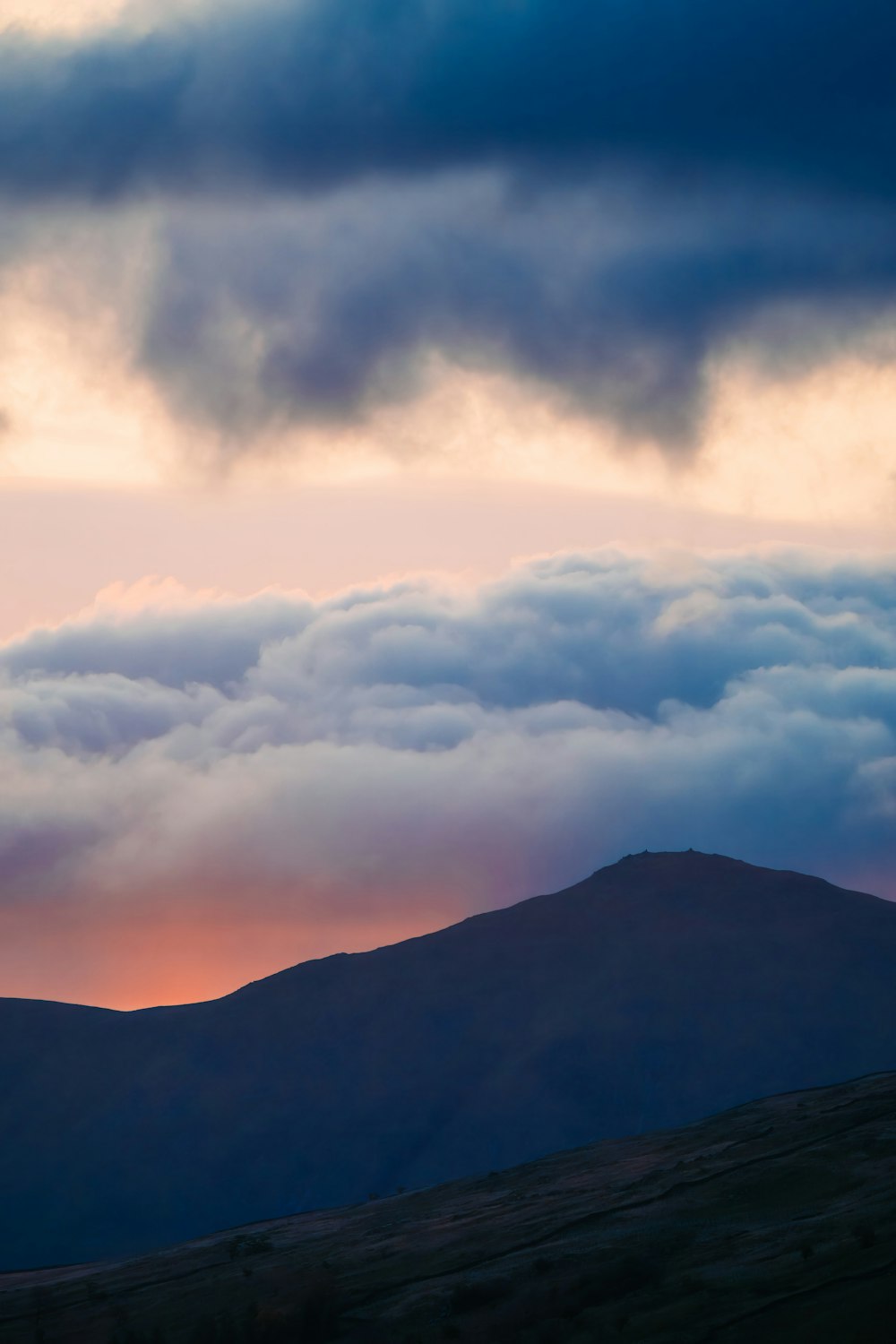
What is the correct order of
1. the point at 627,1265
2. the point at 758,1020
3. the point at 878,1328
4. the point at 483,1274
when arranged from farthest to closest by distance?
1. the point at 758,1020
2. the point at 483,1274
3. the point at 627,1265
4. the point at 878,1328

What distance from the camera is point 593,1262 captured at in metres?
51.1

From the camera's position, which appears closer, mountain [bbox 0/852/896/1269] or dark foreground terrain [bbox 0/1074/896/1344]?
dark foreground terrain [bbox 0/1074/896/1344]

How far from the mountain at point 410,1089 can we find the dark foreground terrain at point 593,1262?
87.5 metres

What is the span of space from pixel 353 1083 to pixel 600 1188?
12481cm

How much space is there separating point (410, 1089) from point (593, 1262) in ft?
461

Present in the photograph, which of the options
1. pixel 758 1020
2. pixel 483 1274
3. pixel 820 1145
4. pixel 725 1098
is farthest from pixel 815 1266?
pixel 758 1020

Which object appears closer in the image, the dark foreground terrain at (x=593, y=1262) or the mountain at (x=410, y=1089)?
the dark foreground terrain at (x=593, y=1262)

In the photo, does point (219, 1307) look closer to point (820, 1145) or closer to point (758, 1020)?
point (820, 1145)

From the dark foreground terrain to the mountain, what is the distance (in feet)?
287

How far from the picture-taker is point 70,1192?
577ft

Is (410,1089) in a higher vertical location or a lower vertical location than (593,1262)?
higher

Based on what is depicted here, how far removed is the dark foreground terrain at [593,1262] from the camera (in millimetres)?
42375

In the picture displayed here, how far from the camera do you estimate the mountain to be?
17138 cm

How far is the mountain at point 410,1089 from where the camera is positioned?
6747 inches
